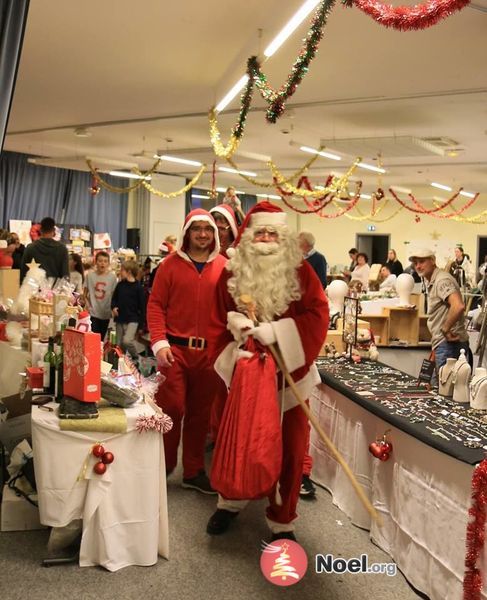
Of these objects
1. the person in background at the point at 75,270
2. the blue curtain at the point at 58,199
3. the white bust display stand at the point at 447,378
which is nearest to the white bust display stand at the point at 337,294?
the white bust display stand at the point at 447,378

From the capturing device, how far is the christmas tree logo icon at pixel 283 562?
9.05 feet

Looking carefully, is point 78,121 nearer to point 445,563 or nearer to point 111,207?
point 111,207

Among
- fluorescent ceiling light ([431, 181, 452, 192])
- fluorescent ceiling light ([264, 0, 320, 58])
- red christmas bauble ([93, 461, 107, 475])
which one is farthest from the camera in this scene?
fluorescent ceiling light ([431, 181, 452, 192])

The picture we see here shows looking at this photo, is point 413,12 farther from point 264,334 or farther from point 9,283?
point 9,283

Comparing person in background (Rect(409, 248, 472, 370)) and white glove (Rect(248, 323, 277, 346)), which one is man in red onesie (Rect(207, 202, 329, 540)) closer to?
white glove (Rect(248, 323, 277, 346))

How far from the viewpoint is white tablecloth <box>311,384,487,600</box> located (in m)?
2.36

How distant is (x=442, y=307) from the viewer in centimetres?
421

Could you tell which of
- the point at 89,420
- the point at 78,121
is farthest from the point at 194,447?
the point at 78,121

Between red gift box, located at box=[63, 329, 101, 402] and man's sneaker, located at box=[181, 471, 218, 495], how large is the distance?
3.92 ft

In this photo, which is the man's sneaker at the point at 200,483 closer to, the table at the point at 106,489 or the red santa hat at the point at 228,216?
the table at the point at 106,489

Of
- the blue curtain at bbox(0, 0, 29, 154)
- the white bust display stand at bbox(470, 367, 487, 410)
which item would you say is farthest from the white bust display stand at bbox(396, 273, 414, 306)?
the blue curtain at bbox(0, 0, 29, 154)

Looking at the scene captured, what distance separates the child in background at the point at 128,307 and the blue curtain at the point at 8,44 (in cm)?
445

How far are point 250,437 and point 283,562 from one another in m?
0.63

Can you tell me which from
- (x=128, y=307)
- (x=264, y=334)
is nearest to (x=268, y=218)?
(x=264, y=334)
